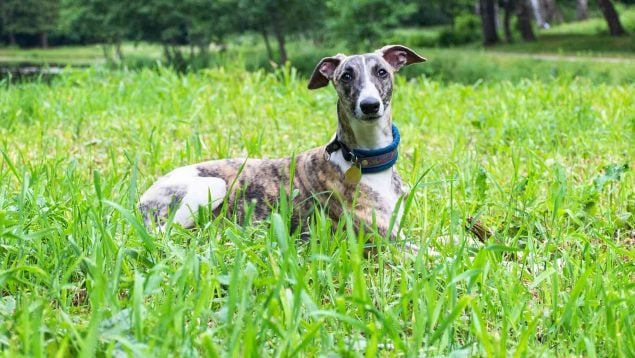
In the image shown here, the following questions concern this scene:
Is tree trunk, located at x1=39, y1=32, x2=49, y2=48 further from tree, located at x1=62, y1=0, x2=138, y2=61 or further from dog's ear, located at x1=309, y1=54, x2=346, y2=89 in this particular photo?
dog's ear, located at x1=309, y1=54, x2=346, y2=89

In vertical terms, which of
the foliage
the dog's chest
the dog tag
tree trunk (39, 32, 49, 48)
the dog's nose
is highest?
the dog's nose

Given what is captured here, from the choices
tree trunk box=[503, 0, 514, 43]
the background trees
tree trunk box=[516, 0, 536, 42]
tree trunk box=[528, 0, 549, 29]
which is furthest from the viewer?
tree trunk box=[528, 0, 549, 29]

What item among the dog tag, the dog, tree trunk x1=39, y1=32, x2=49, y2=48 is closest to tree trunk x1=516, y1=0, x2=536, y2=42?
the dog

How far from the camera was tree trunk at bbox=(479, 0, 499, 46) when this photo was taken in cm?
3647

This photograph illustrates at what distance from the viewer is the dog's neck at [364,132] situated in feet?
11.6

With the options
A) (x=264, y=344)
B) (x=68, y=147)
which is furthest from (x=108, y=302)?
(x=68, y=147)

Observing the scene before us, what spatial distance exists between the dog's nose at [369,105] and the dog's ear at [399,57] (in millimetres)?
804

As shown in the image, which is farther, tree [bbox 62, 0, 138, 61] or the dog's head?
tree [bbox 62, 0, 138, 61]

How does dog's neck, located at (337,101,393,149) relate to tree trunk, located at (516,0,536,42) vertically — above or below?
above

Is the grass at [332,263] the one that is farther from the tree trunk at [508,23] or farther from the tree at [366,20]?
the tree trunk at [508,23]

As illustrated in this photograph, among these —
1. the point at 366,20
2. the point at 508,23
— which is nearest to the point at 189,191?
the point at 366,20

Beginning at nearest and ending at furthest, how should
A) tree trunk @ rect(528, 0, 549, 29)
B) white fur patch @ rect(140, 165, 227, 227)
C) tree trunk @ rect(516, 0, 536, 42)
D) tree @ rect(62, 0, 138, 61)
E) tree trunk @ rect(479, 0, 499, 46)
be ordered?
1. white fur patch @ rect(140, 165, 227, 227)
2. tree trunk @ rect(516, 0, 536, 42)
3. tree trunk @ rect(479, 0, 499, 46)
4. tree @ rect(62, 0, 138, 61)
5. tree trunk @ rect(528, 0, 549, 29)

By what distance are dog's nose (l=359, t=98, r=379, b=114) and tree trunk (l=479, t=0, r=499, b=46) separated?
114 ft

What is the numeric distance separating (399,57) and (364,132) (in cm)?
85
